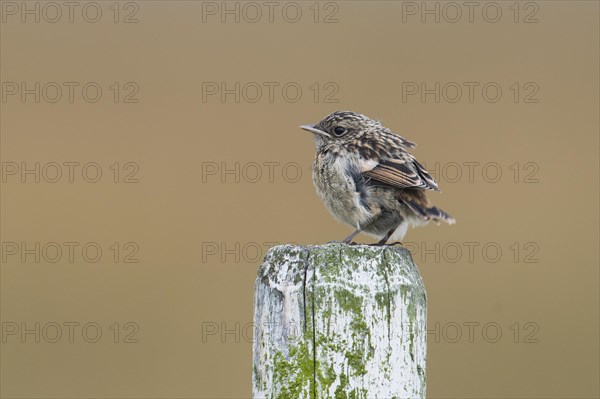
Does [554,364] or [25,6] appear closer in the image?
[554,364]

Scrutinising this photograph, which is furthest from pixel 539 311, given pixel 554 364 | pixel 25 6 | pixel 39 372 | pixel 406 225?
pixel 25 6

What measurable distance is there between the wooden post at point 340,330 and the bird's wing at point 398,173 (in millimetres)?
2141

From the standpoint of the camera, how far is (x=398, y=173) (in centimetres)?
577

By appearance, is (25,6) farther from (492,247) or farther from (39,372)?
(492,247)

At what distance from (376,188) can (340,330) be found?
2459mm

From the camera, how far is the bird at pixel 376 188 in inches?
227

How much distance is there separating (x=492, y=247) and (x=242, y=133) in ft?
11.9

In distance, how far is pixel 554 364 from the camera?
359 inches

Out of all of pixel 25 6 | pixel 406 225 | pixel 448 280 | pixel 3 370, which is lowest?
pixel 3 370
